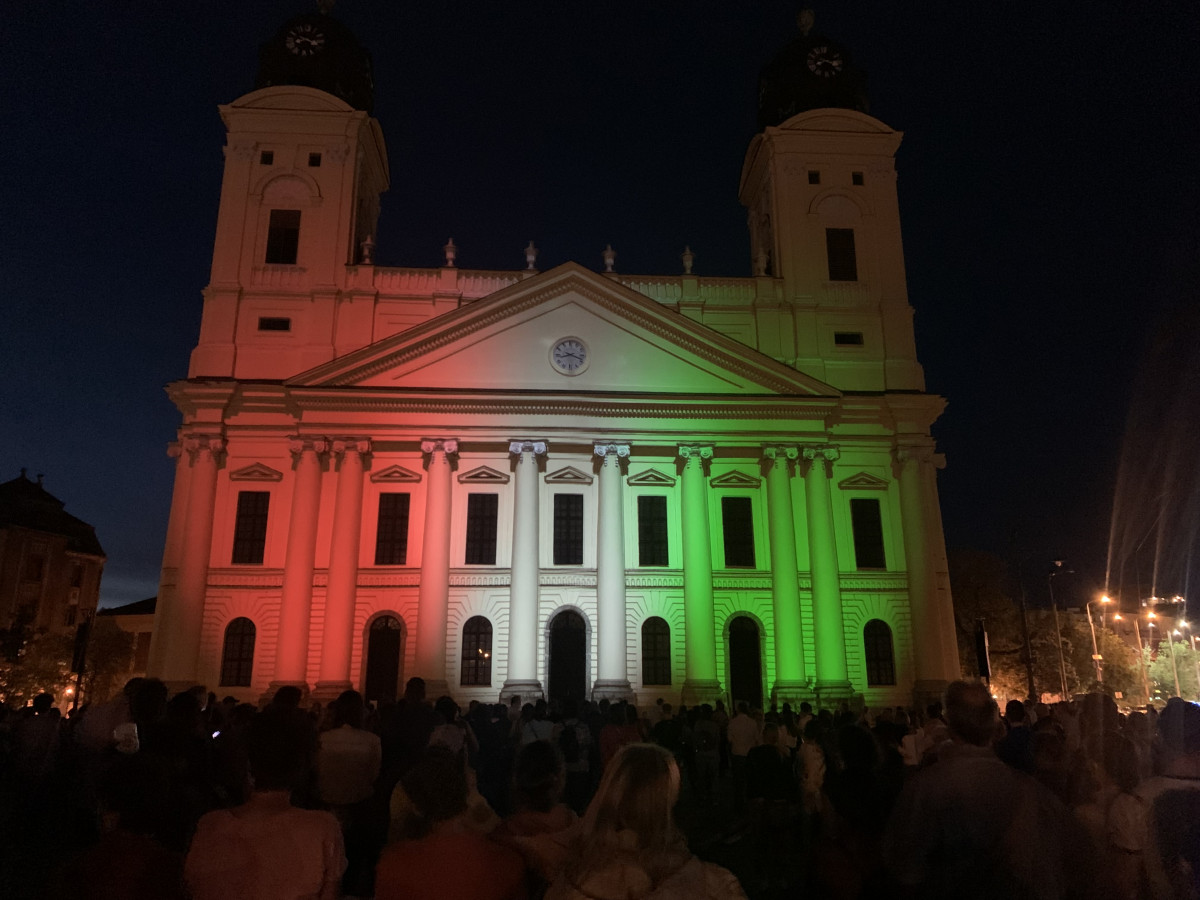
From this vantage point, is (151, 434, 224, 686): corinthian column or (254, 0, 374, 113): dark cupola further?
(254, 0, 374, 113): dark cupola

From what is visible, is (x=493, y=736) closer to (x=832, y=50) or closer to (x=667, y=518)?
(x=667, y=518)

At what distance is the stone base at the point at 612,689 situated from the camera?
2745cm

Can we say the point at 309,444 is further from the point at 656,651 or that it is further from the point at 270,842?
the point at 270,842

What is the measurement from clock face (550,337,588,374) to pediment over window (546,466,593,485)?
11.3 ft

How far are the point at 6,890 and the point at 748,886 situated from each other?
771 centimetres

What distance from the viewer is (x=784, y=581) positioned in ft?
96.5

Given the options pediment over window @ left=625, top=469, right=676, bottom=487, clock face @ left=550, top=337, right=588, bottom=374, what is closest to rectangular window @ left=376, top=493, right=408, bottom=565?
clock face @ left=550, top=337, right=588, bottom=374

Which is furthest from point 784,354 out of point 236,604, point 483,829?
point 483,829

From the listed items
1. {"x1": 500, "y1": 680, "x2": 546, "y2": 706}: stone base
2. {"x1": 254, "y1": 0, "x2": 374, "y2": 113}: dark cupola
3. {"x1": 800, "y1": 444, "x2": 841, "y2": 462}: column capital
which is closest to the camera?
{"x1": 500, "y1": 680, "x2": 546, "y2": 706}: stone base

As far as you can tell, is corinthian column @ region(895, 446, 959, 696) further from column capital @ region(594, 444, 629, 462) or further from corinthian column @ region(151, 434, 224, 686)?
corinthian column @ region(151, 434, 224, 686)

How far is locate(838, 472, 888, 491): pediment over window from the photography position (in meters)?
31.5

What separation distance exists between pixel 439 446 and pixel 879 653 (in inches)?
657

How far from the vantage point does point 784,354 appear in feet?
111

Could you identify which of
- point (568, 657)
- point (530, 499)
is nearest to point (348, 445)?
point (530, 499)
